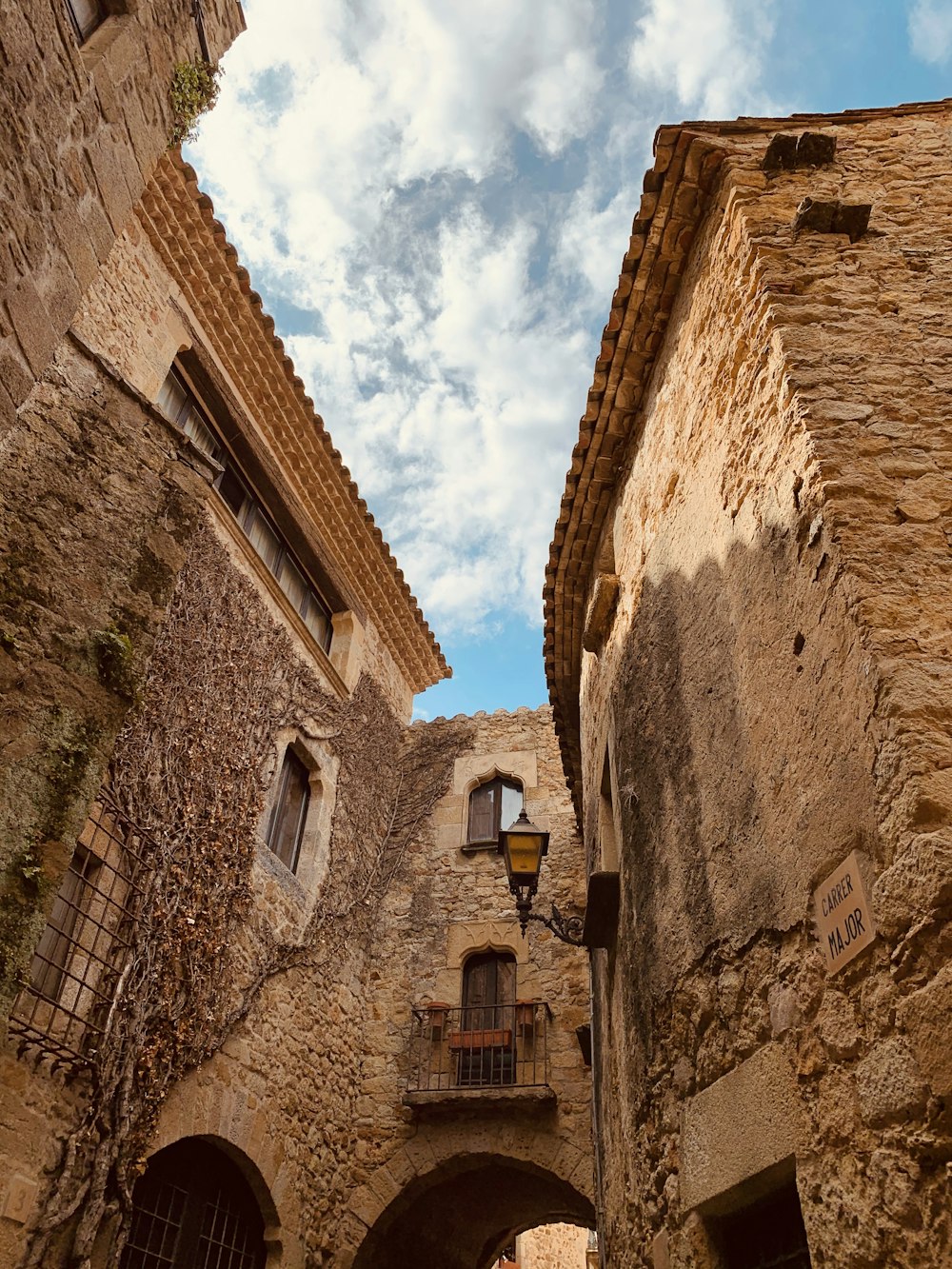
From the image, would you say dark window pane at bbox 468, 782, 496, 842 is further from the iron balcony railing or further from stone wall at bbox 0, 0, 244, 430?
stone wall at bbox 0, 0, 244, 430

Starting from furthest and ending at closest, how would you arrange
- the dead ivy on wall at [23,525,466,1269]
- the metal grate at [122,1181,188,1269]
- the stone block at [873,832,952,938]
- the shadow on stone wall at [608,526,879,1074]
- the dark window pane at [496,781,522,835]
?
the dark window pane at [496,781,522,835] → the metal grate at [122,1181,188,1269] → the dead ivy on wall at [23,525,466,1269] → the shadow on stone wall at [608,526,879,1074] → the stone block at [873,832,952,938]

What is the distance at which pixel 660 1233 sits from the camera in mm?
3389

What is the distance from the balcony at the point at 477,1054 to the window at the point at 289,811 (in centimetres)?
243

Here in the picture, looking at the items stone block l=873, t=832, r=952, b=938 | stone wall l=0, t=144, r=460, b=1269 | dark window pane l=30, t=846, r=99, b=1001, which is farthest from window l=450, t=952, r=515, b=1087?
stone block l=873, t=832, r=952, b=938

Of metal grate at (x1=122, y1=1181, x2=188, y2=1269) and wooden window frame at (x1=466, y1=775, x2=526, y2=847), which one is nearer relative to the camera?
Answer: metal grate at (x1=122, y1=1181, x2=188, y2=1269)

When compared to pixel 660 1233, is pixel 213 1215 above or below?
above

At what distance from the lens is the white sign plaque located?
2.17m

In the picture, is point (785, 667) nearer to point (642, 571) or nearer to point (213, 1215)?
point (642, 571)

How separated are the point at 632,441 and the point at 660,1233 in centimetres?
395

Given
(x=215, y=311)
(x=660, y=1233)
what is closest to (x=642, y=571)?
(x=660, y=1233)

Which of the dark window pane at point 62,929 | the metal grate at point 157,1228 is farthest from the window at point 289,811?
the metal grate at point 157,1228

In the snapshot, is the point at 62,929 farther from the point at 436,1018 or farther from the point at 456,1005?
the point at 456,1005

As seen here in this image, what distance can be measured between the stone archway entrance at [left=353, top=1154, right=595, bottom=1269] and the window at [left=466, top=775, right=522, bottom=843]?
3.72 meters

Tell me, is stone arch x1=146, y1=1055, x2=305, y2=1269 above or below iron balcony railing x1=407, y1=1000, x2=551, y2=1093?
below
